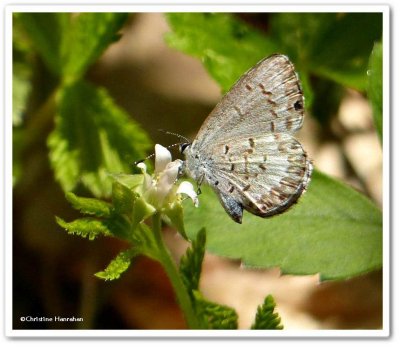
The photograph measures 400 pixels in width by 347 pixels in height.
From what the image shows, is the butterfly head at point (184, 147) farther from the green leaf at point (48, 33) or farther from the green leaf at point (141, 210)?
the green leaf at point (48, 33)

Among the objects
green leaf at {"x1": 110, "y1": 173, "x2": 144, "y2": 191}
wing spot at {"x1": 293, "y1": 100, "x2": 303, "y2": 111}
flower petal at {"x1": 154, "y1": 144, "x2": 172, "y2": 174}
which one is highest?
wing spot at {"x1": 293, "y1": 100, "x2": 303, "y2": 111}

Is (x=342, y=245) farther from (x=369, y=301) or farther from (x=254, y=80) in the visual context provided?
(x=254, y=80)

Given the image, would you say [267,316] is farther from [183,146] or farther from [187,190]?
[183,146]

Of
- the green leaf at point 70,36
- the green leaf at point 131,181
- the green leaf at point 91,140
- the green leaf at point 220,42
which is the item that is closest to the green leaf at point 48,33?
the green leaf at point 70,36

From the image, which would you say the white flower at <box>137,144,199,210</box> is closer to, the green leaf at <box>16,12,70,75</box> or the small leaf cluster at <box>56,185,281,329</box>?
the small leaf cluster at <box>56,185,281,329</box>

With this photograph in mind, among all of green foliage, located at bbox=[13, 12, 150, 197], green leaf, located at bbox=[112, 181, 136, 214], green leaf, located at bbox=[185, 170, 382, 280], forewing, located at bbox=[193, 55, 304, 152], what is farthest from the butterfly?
green foliage, located at bbox=[13, 12, 150, 197]
